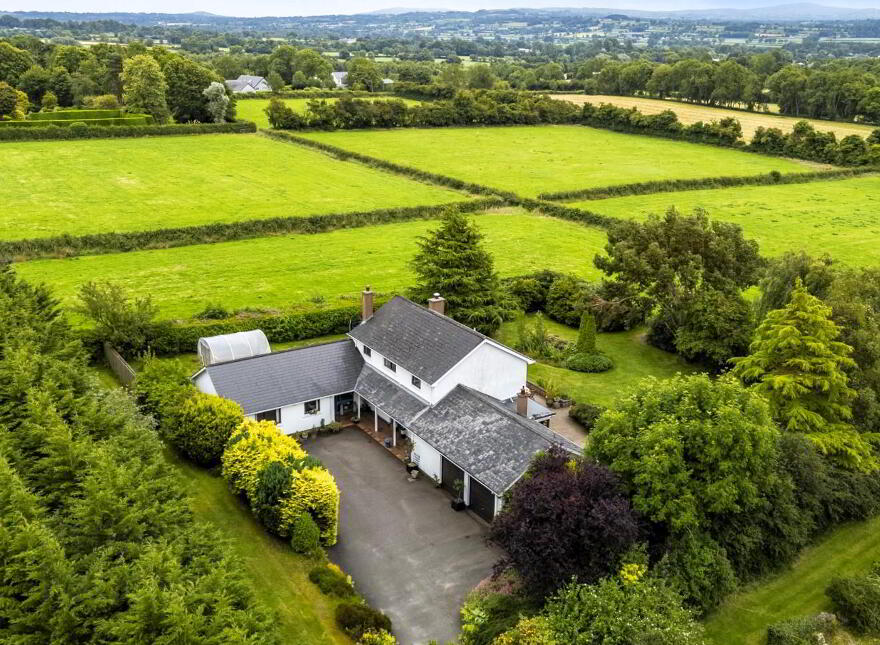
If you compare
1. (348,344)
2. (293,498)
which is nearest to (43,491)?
(293,498)

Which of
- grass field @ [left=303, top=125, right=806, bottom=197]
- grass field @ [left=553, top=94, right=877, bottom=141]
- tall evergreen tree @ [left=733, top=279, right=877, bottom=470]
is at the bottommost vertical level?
grass field @ [left=303, top=125, right=806, bottom=197]

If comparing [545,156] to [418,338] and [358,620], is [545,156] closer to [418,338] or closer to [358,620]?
[418,338]

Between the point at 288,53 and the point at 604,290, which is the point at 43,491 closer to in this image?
the point at 604,290

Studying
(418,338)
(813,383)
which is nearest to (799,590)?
(813,383)

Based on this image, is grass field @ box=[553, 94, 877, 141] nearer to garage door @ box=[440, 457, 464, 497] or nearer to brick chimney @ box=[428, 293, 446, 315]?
brick chimney @ box=[428, 293, 446, 315]

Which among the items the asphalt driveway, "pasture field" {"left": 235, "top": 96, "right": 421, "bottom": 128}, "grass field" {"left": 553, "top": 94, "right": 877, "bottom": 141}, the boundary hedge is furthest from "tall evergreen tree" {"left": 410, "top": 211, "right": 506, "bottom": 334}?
"grass field" {"left": 553, "top": 94, "right": 877, "bottom": 141}
